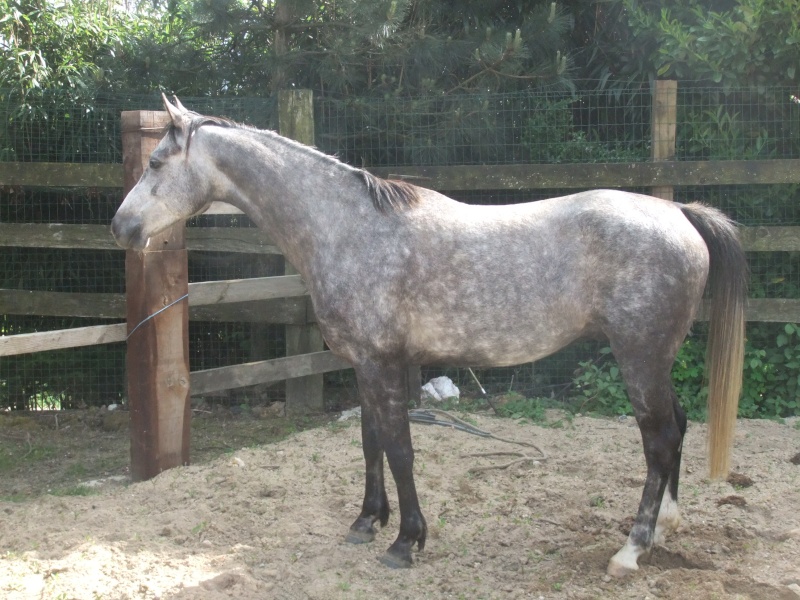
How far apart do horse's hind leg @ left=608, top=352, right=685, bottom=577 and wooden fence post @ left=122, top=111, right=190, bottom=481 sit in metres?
2.58

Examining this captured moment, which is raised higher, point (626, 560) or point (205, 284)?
point (205, 284)

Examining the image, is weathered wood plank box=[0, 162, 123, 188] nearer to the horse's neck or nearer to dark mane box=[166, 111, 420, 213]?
dark mane box=[166, 111, 420, 213]

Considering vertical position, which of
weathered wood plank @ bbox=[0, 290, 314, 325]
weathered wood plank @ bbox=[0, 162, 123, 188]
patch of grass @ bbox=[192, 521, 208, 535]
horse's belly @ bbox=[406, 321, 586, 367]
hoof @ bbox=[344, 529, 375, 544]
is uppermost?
weathered wood plank @ bbox=[0, 162, 123, 188]

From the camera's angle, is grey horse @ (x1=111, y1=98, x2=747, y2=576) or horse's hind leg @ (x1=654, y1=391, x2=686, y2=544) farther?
horse's hind leg @ (x1=654, y1=391, x2=686, y2=544)

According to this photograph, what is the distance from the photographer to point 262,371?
18.3ft

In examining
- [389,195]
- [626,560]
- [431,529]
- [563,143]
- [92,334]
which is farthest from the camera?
[563,143]

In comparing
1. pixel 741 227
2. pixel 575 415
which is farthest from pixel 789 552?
pixel 741 227

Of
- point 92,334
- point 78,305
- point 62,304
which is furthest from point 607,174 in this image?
point 62,304

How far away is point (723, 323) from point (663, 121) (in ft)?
8.03

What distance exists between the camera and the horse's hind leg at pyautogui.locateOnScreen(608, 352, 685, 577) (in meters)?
3.38

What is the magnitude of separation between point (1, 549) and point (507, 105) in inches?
177

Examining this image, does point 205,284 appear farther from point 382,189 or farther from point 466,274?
point 466,274

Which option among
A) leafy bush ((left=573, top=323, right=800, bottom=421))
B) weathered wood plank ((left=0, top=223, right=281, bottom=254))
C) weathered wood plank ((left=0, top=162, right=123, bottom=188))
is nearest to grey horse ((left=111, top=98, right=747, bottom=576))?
weathered wood plank ((left=0, top=162, right=123, bottom=188))

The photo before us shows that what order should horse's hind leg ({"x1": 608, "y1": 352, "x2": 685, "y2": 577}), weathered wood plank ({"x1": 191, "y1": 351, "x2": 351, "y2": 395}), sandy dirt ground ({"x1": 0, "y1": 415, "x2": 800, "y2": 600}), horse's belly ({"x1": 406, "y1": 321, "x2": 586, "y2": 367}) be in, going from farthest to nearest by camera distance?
weathered wood plank ({"x1": 191, "y1": 351, "x2": 351, "y2": 395}), horse's belly ({"x1": 406, "y1": 321, "x2": 586, "y2": 367}), horse's hind leg ({"x1": 608, "y1": 352, "x2": 685, "y2": 577}), sandy dirt ground ({"x1": 0, "y1": 415, "x2": 800, "y2": 600})
